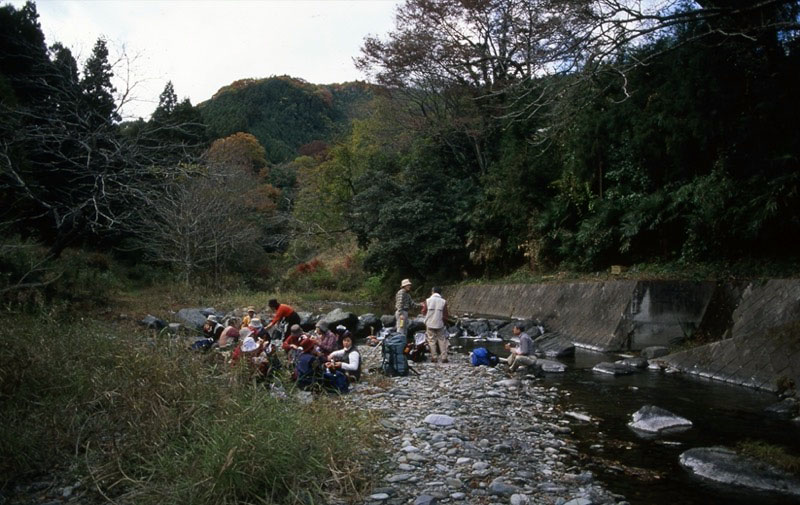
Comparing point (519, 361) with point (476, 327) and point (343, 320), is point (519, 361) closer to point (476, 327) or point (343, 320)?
point (476, 327)

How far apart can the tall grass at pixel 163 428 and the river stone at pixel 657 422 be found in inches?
141

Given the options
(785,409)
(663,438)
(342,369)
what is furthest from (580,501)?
(342,369)

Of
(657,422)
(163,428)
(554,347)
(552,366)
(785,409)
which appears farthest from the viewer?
(554,347)

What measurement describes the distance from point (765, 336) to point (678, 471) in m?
5.07

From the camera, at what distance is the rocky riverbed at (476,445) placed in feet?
Answer: 17.2

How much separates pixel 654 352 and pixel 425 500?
8.94 meters

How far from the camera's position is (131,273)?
28812 millimetres

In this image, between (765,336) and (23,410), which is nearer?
(23,410)

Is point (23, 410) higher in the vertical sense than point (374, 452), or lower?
higher

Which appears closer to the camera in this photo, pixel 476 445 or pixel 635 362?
pixel 476 445

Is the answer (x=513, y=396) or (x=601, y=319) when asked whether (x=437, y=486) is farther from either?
(x=601, y=319)

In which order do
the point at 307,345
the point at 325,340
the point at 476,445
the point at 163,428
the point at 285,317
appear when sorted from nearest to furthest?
the point at 163,428, the point at 476,445, the point at 307,345, the point at 325,340, the point at 285,317

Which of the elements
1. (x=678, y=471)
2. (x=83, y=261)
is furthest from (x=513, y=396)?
(x=83, y=261)

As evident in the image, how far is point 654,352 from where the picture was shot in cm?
1231
